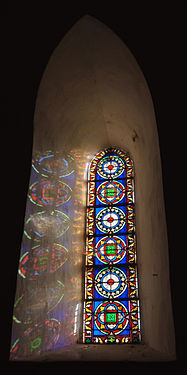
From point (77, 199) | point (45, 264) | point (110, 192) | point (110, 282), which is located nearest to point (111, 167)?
point (110, 192)

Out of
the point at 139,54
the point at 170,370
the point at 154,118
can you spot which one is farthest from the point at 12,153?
the point at 170,370

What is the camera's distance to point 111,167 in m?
4.96

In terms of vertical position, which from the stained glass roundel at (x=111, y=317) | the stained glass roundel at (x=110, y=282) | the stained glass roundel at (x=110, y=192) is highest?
the stained glass roundel at (x=110, y=192)

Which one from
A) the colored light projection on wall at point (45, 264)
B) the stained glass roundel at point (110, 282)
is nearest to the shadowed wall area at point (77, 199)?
the colored light projection on wall at point (45, 264)

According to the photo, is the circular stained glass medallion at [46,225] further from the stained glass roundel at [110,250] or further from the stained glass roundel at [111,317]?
the stained glass roundel at [111,317]

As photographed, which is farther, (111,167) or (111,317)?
(111,167)

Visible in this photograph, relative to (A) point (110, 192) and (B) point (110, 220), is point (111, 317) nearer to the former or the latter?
(B) point (110, 220)

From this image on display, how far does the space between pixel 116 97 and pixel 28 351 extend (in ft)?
8.91

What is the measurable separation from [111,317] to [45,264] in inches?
36.6

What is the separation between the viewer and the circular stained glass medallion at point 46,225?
11.1 ft

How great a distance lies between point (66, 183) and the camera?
4242 mm

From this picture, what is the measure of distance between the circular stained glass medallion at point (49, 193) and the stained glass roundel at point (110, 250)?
651 millimetres

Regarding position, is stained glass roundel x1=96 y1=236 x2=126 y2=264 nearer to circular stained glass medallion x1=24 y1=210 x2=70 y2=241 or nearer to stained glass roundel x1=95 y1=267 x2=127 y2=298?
stained glass roundel x1=95 y1=267 x2=127 y2=298

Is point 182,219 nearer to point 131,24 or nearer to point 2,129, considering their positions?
point 2,129
